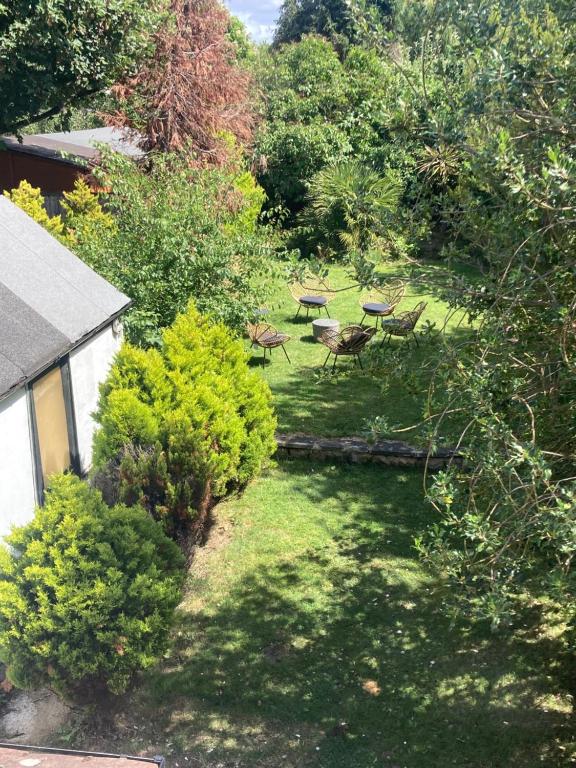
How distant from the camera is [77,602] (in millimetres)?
6281

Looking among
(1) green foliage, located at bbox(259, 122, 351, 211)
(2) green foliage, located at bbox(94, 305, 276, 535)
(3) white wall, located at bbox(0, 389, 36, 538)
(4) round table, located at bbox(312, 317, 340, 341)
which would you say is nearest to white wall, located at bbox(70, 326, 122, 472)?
(2) green foliage, located at bbox(94, 305, 276, 535)

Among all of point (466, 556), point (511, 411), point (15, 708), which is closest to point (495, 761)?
point (466, 556)

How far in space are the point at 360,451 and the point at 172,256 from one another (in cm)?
476

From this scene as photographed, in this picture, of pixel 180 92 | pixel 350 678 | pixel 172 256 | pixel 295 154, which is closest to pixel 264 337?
pixel 172 256

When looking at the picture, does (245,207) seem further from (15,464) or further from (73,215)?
(15,464)

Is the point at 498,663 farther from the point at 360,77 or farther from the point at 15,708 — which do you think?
the point at 360,77

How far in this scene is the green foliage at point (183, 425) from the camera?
347 inches

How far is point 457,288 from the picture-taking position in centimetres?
536

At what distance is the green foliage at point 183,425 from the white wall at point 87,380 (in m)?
0.51

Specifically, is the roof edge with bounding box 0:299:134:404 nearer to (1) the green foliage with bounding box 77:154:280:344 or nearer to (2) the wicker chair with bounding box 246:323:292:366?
(1) the green foliage with bounding box 77:154:280:344

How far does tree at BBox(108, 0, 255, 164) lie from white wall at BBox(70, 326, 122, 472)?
10.9m

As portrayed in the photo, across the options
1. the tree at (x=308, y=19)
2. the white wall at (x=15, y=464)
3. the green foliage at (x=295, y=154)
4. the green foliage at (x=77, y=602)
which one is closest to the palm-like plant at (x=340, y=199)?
the green foliage at (x=295, y=154)

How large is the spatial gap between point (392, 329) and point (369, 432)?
7.49 feet

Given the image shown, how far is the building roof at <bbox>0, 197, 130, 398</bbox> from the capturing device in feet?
27.0
